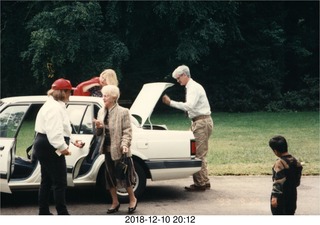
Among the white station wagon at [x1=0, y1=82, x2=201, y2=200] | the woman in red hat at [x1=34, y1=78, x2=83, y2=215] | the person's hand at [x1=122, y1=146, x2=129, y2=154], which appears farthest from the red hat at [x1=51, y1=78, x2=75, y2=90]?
the white station wagon at [x1=0, y1=82, x2=201, y2=200]

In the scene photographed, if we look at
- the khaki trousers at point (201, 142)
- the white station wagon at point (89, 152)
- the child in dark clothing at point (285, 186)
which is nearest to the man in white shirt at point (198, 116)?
the khaki trousers at point (201, 142)

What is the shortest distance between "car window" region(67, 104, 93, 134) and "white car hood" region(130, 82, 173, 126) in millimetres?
794

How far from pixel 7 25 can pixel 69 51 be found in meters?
5.05

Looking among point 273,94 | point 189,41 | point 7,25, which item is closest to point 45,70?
point 7,25

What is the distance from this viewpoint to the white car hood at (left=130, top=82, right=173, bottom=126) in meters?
8.27

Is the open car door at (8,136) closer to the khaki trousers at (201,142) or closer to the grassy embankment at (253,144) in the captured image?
the grassy embankment at (253,144)

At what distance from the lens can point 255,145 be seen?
48.0 ft

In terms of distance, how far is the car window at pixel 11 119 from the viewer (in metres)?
7.55

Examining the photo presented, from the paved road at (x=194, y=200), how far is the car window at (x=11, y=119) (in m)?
1.02

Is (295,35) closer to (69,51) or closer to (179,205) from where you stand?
(69,51)

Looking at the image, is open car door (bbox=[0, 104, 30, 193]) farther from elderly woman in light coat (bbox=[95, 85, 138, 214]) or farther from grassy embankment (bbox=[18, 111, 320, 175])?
grassy embankment (bbox=[18, 111, 320, 175])

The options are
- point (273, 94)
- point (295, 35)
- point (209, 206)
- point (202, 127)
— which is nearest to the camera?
point (209, 206)

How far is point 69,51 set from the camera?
26484 millimetres

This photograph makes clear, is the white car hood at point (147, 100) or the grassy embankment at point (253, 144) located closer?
the white car hood at point (147, 100)
